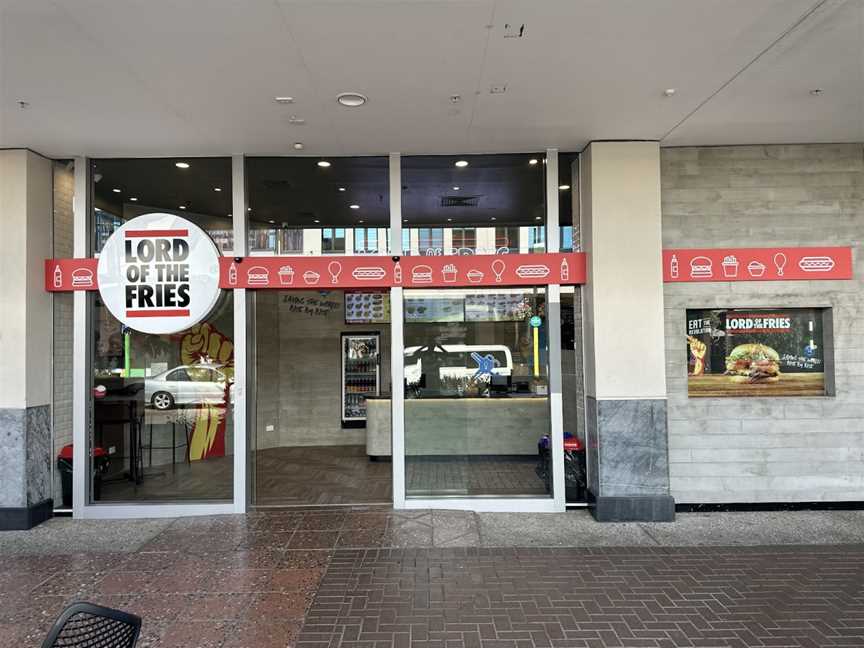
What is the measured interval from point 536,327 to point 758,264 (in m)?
2.42

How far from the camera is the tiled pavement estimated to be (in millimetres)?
3375

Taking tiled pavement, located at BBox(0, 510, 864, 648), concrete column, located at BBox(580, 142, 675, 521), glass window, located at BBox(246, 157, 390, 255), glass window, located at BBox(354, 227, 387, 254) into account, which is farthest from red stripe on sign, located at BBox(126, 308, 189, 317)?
concrete column, located at BBox(580, 142, 675, 521)

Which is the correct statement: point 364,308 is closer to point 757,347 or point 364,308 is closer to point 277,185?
point 277,185

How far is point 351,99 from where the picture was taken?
14.4 feet

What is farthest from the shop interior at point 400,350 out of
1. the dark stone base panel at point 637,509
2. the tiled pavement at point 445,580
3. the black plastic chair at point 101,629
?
the black plastic chair at point 101,629

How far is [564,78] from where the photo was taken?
4.13 metres

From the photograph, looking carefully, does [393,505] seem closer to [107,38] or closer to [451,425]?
[451,425]

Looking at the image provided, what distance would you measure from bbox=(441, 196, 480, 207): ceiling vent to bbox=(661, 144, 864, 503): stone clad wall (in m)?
2.04

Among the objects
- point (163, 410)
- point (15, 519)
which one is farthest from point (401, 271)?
point (15, 519)

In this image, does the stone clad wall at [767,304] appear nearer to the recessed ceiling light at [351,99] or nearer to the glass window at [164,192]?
the recessed ceiling light at [351,99]

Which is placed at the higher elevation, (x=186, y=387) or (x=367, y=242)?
(x=367, y=242)

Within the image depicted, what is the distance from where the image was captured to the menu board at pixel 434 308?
19.0ft

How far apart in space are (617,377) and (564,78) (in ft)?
9.51

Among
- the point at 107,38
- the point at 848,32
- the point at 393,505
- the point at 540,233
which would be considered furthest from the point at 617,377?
the point at 107,38
